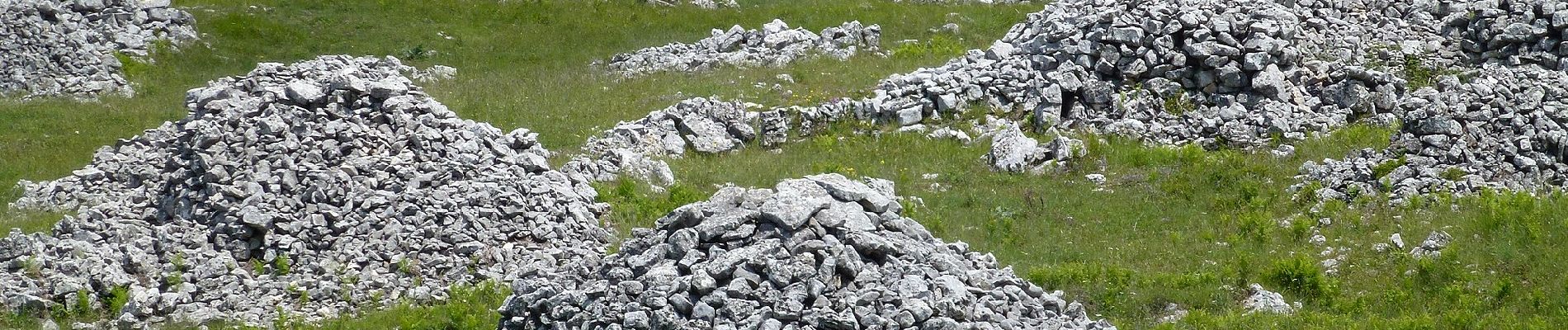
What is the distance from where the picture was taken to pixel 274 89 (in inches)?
885

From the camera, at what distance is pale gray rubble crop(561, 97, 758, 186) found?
25672mm

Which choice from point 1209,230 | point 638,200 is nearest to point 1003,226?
point 1209,230

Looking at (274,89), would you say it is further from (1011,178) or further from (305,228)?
(1011,178)

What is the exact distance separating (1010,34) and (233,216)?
1738 centimetres

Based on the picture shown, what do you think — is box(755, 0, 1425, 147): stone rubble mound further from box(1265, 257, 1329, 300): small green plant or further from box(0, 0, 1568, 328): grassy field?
box(1265, 257, 1329, 300): small green plant

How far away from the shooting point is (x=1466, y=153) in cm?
2259

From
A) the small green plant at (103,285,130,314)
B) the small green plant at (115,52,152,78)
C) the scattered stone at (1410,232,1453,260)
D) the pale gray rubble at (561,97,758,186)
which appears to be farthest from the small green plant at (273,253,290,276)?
the small green plant at (115,52,152,78)

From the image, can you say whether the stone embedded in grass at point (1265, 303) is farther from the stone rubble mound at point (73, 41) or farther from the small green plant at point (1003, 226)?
the stone rubble mound at point (73, 41)

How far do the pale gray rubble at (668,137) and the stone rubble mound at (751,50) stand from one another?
529 cm

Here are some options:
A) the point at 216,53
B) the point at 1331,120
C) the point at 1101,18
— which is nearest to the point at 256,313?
the point at 1101,18

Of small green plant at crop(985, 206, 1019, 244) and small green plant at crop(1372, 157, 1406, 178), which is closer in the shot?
small green plant at crop(985, 206, 1019, 244)

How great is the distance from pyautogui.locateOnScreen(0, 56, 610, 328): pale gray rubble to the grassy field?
2.82ft

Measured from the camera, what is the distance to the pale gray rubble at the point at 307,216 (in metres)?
19.8

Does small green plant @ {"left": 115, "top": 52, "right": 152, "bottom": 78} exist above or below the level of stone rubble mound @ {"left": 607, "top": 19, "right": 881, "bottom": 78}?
below
